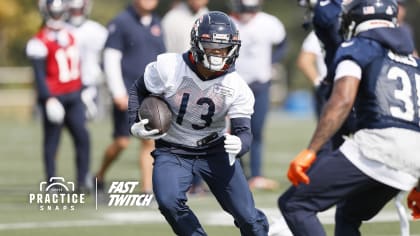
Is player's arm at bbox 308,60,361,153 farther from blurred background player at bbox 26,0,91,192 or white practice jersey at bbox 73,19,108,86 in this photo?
white practice jersey at bbox 73,19,108,86

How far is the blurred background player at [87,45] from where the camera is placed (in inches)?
413

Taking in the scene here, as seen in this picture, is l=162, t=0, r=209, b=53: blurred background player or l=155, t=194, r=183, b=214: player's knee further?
l=162, t=0, r=209, b=53: blurred background player

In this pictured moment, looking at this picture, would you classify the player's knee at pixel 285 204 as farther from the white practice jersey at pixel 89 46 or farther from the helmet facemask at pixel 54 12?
the white practice jersey at pixel 89 46

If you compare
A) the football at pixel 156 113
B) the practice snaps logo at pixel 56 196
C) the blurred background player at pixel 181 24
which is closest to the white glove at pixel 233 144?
the football at pixel 156 113

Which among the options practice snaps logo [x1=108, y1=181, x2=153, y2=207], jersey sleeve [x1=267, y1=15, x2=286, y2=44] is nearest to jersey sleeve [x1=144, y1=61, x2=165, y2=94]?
practice snaps logo [x1=108, y1=181, x2=153, y2=207]

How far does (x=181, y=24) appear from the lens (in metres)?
10.2

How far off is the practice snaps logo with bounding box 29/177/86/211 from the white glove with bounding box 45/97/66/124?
562 mm

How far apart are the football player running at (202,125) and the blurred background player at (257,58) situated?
155 inches

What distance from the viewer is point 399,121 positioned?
17.8 ft

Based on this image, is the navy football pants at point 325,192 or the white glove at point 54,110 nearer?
the navy football pants at point 325,192

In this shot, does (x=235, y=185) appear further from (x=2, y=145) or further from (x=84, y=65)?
(x=2, y=145)

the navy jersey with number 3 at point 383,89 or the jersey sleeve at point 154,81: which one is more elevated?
the navy jersey with number 3 at point 383,89

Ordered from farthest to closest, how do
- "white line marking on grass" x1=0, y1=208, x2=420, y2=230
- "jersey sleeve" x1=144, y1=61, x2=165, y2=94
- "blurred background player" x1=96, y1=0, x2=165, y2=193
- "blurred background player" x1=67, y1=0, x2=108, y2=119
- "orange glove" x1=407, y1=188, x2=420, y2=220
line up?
"blurred background player" x1=67, y1=0, x2=108, y2=119 < "blurred background player" x1=96, y1=0, x2=165, y2=193 < "white line marking on grass" x1=0, y1=208, x2=420, y2=230 < "jersey sleeve" x1=144, y1=61, x2=165, y2=94 < "orange glove" x1=407, y1=188, x2=420, y2=220

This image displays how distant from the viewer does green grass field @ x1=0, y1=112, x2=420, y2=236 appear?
7705 mm
